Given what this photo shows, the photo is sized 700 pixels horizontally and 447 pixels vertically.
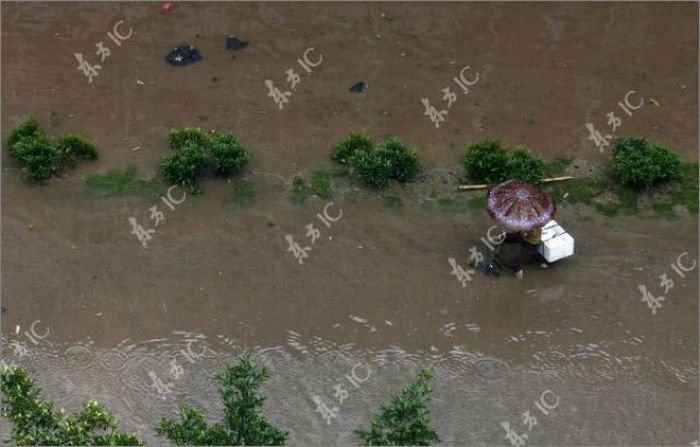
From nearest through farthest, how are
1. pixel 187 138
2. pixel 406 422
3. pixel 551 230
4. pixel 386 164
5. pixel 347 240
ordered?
pixel 406 422 < pixel 551 230 < pixel 347 240 < pixel 386 164 < pixel 187 138

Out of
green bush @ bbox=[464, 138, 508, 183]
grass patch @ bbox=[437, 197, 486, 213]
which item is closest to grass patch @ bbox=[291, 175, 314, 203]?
grass patch @ bbox=[437, 197, 486, 213]

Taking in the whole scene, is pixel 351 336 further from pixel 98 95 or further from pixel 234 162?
pixel 98 95

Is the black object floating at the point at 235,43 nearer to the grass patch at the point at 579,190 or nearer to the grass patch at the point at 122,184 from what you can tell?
the grass patch at the point at 122,184

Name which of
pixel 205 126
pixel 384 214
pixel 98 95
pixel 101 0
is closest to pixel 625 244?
pixel 384 214

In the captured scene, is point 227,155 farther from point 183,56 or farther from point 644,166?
point 644,166

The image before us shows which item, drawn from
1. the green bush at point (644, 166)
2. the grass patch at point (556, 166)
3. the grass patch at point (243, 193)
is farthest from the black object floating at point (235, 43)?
the green bush at point (644, 166)

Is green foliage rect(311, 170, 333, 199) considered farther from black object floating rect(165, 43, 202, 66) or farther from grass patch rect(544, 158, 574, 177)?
black object floating rect(165, 43, 202, 66)

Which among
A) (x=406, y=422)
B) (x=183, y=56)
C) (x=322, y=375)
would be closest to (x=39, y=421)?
(x=406, y=422)
